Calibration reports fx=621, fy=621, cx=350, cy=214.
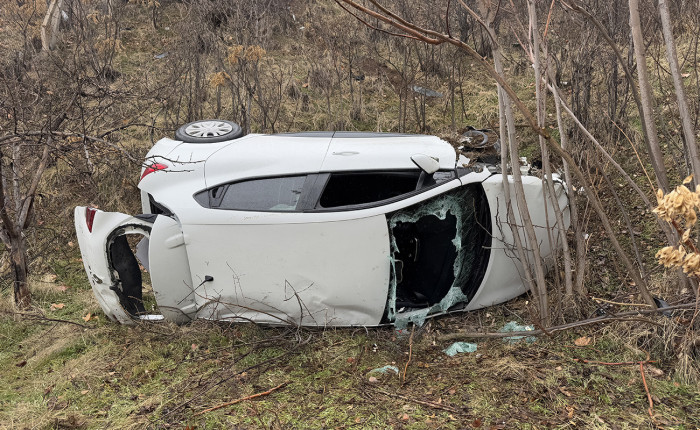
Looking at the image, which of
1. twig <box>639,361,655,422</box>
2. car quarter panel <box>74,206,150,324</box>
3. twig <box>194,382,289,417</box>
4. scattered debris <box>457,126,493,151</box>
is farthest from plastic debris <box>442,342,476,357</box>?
car quarter panel <box>74,206,150,324</box>

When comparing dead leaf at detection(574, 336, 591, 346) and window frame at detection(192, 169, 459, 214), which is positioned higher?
window frame at detection(192, 169, 459, 214)

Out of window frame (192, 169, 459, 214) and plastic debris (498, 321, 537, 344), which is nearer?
window frame (192, 169, 459, 214)

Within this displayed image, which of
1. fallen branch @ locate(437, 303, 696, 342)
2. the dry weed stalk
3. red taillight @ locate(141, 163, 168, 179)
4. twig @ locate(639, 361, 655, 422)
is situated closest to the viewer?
the dry weed stalk

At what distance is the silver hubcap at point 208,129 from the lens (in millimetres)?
5613

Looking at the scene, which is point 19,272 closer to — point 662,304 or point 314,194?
point 314,194

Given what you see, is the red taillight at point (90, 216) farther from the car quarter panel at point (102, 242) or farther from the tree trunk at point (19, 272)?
the tree trunk at point (19, 272)

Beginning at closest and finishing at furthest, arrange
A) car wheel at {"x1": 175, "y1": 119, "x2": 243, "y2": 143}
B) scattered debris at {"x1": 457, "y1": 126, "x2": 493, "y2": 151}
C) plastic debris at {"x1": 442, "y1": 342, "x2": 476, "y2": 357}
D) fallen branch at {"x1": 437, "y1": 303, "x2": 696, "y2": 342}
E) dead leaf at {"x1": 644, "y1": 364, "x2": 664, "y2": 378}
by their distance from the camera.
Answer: fallen branch at {"x1": 437, "y1": 303, "x2": 696, "y2": 342}, dead leaf at {"x1": 644, "y1": 364, "x2": 664, "y2": 378}, plastic debris at {"x1": 442, "y1": 342, "x2": 476, "y2": 357}, scattered debris at {"x1": 457, "y1": 126, "x2": 493, "y2": 151}, car wheel at {"x1": 175, "y1": 119, "x2": 243, "y2": 143}

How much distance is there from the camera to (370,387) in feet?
13.9

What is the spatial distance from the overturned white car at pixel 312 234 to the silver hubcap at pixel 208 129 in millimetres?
522

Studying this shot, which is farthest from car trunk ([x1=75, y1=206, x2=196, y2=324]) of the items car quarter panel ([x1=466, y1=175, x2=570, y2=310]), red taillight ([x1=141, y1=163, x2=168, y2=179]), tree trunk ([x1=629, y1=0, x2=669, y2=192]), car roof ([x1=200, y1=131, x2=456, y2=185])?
tree trunk ([x1=629, y1=0, x2=669, y2=192])

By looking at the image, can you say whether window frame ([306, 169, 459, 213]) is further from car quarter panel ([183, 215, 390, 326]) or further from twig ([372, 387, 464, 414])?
twig ([372, 387, 464, 414])

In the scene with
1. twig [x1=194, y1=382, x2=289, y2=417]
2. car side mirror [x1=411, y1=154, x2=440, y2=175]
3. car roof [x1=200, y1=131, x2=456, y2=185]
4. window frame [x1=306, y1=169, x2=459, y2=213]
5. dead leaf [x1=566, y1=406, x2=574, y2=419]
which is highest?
car roof [x1=200, y1=131, x2=456, y2=185]

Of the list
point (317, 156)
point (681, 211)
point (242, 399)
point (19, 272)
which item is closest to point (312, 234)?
point (317, 156)

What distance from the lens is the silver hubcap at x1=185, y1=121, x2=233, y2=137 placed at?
5613mm
